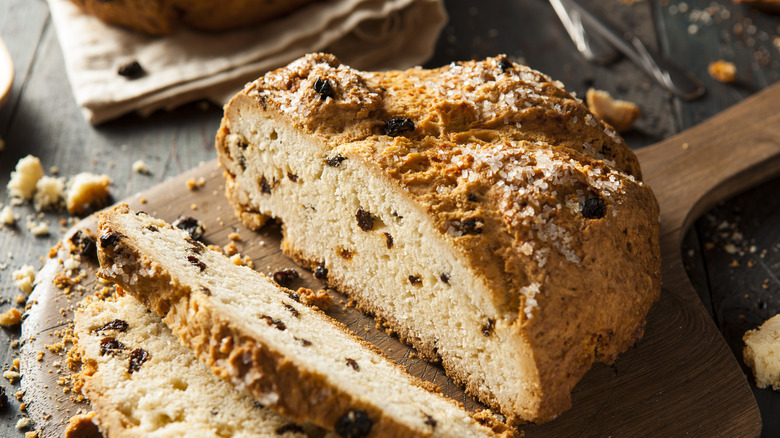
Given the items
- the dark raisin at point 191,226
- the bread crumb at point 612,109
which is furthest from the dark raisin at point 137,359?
the bread crumb at point 612,109

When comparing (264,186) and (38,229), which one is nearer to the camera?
(264,186)

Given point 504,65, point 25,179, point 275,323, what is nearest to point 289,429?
point 275,323

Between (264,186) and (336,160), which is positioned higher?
(336,160)

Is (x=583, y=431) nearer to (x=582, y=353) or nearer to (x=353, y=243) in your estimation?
(x=582, y=353)

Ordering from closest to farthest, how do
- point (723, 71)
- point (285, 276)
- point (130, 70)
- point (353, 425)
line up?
point (353, 425), point (285, 276), point (130, 70), point (723, 71)

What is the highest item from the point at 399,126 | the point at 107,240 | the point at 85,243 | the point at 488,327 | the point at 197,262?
the point at 399,126

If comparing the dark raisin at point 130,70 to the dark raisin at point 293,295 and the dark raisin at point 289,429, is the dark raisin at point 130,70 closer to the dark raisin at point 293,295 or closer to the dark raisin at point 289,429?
the dark raisin at point 293,295

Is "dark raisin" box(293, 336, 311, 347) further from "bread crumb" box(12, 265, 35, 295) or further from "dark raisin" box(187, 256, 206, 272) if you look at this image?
"bread crumb" box(12, 265, 35, 295)

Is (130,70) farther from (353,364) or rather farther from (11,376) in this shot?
(353,364)
